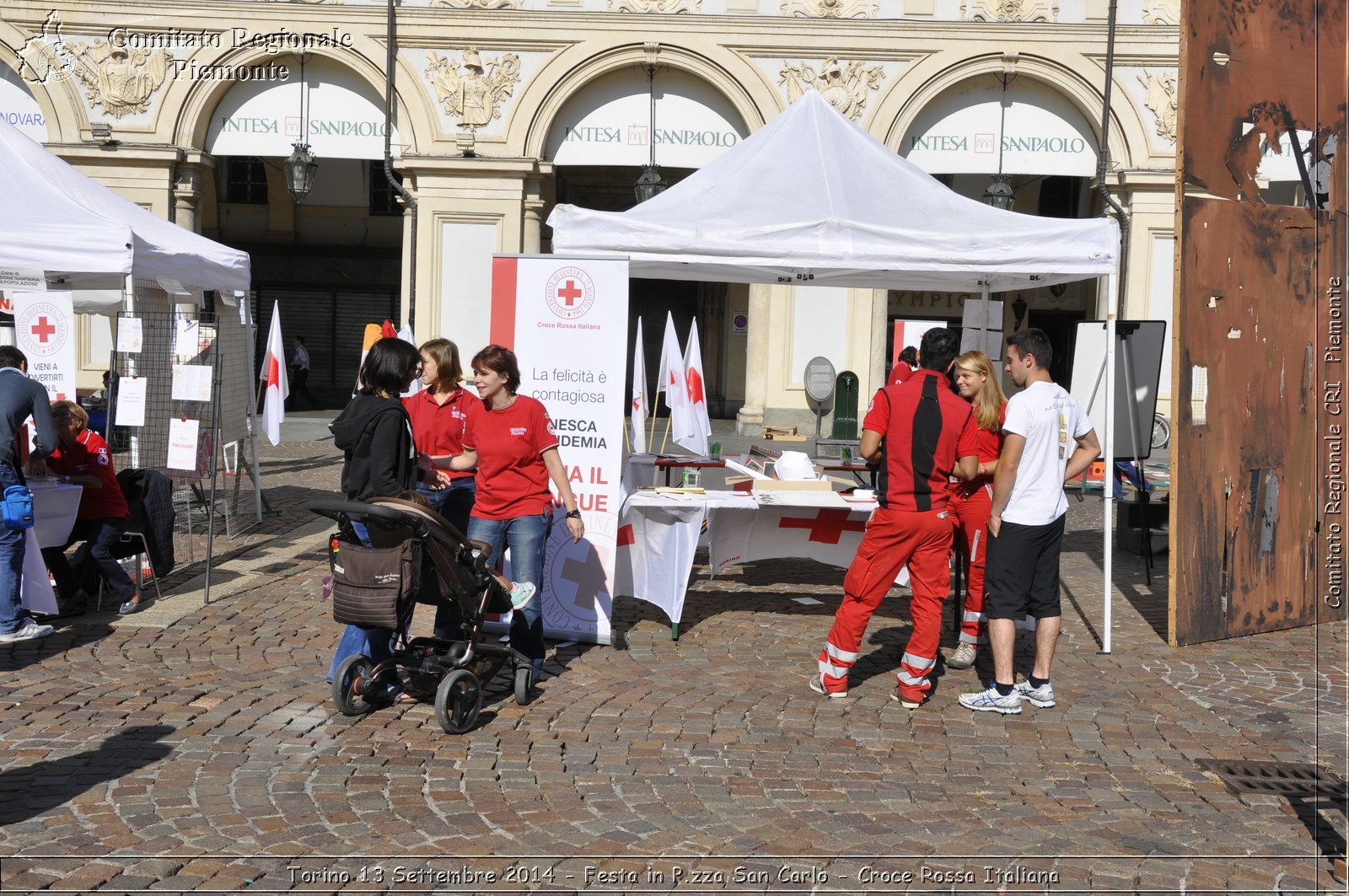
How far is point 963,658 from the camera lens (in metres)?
7.31

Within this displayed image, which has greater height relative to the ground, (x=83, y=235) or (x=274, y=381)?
(x=83, y=235)

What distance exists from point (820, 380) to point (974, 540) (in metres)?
13.6

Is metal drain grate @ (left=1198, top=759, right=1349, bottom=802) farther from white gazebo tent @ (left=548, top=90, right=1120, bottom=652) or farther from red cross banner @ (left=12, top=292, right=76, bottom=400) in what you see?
red cross banner @ (left=12, top=292, right=76, bottom=400)

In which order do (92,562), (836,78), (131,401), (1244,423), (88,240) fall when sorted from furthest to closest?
(836,78) < (131,401) < (88,240) < (92,562) < (1244,423)

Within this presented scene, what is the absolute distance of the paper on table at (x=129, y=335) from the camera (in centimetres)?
895

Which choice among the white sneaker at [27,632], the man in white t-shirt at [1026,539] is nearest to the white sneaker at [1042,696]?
the man in white t-shirt at [1026,539]

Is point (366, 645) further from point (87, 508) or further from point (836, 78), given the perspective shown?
point (836, 78)

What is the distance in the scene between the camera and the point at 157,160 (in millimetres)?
20438

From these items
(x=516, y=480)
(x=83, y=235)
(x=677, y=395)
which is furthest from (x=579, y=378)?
(x=677, y=395)

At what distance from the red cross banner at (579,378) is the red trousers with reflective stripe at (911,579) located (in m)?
1.74

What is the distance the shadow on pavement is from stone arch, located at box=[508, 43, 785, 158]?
16036mm

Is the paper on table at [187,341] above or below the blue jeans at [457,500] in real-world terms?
above

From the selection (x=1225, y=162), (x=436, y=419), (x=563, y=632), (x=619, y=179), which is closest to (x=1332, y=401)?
(x=1225, y=162)

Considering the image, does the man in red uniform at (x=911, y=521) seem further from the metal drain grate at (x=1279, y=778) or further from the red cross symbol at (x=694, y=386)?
the red cross symbol at (x=694, y=386)
